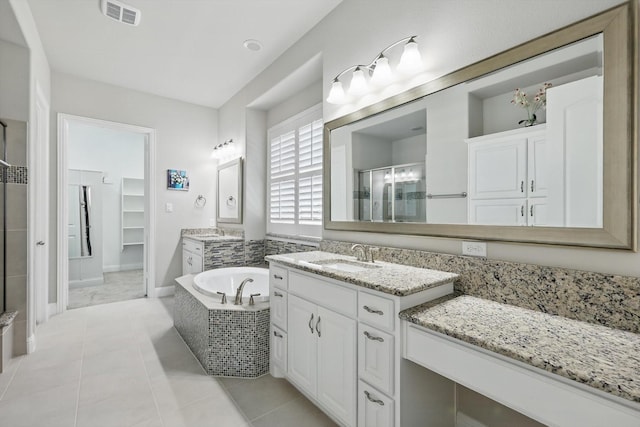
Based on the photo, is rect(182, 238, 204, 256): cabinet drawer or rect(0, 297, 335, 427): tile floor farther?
rect(182, 238, 204, 256): cabinet drawer

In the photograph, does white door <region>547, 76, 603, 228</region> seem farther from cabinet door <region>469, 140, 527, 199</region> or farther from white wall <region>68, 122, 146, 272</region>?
white wall <region>68, 122, 146, 272</region>

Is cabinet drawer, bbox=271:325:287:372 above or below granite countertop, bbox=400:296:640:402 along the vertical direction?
below

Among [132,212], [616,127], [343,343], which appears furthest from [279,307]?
[132,212]

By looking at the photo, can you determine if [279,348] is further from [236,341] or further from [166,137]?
[166,137]

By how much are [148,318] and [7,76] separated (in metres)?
2.50

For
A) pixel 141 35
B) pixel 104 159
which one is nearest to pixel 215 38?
pixel 141 35

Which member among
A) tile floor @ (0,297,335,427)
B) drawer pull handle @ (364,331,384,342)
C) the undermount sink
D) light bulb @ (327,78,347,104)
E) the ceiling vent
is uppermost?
the ceiling vent

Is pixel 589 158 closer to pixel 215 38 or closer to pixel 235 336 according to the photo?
pixel 235 336

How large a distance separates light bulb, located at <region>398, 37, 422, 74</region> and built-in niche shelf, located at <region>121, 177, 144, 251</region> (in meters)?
5.98

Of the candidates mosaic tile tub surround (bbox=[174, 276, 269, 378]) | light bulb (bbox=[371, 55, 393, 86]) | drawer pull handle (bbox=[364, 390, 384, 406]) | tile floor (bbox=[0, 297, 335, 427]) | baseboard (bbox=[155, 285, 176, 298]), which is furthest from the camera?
baseboard (bbox=[155, 285, 176, 298])

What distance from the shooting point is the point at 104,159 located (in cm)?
573

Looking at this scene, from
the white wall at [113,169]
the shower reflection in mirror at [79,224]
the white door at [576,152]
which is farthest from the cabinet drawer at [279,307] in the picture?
the white wall at [113,169]

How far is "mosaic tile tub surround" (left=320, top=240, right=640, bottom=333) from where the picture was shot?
41.9 inches

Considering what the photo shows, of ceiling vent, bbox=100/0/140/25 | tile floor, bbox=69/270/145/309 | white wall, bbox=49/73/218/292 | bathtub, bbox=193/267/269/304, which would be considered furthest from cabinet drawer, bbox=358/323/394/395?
tile floor, bbox=69/270/145/309
